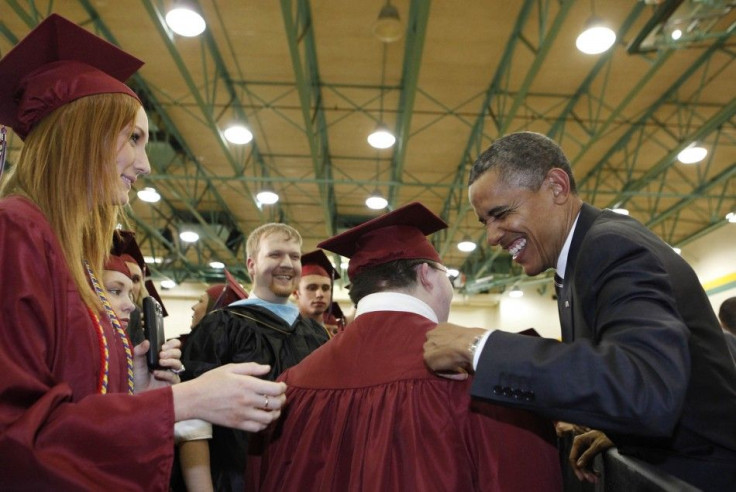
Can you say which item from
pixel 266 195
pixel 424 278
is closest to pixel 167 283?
pixel 266 195

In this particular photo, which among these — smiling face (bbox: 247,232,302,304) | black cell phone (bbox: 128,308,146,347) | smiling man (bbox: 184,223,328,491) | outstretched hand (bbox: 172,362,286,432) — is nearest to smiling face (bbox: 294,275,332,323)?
smiling man (bbox: 184,223,328,491)

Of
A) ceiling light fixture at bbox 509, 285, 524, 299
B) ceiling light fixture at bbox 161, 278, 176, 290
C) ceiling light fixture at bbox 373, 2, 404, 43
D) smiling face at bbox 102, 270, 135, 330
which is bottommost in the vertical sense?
smiling face at bbox 102, 270, 135, 330

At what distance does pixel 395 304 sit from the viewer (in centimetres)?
208

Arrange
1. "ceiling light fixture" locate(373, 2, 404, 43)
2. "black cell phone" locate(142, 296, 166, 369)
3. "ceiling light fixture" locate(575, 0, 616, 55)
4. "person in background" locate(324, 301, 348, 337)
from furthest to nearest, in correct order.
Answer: "ceiling light fixture" locate(373, 2, 404, 43) → "ceiling light fixture" locate(575, 0, 616, 55) → "person in background" locate(324, 301, 348, 337) → "black cell phone" locate(142, 296, 166, 369)

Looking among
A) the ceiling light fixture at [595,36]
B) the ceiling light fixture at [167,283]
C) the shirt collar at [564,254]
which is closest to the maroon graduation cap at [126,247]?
the shirt collar at [564,254]

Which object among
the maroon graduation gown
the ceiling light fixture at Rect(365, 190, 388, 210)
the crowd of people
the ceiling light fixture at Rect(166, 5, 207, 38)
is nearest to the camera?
the crowd of people

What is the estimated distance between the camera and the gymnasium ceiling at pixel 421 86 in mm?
7535

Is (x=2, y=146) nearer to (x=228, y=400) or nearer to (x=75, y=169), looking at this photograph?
(x=75, y=169)

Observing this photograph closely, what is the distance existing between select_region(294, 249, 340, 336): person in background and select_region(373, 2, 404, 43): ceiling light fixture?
308 cm

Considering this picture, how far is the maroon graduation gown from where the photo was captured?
66.8 inches

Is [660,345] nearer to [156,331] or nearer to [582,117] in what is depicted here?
[156,331]

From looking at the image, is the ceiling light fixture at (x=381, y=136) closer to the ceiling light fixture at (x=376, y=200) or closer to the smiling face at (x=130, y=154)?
the ceiling light fixture at (x=376, y=200)

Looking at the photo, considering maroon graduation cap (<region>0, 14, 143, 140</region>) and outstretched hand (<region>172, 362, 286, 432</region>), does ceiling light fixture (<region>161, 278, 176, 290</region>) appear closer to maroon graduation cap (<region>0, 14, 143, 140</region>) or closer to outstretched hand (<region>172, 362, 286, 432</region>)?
maroon graduation cap (<region>0, 14, 143, 140</region>)

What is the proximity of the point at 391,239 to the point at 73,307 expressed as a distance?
1.25 metres
